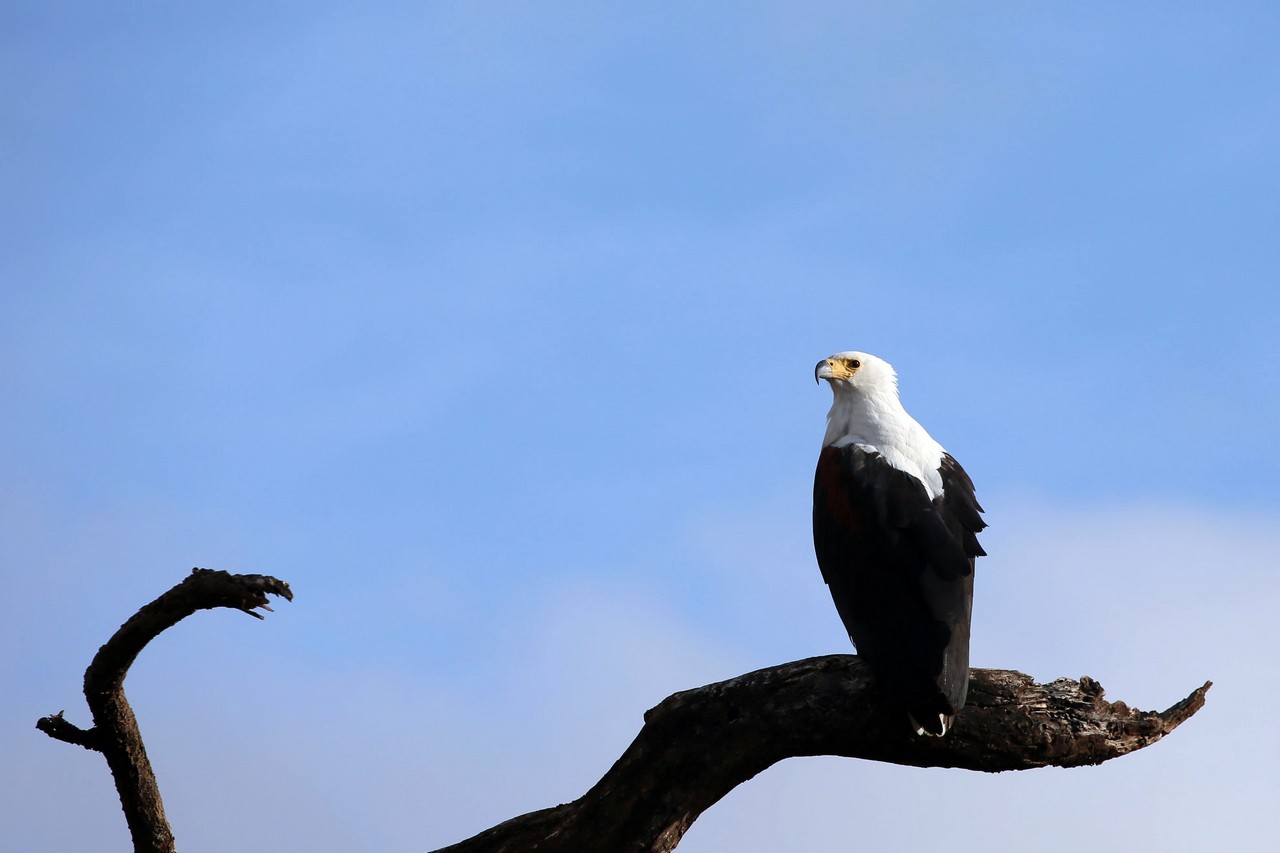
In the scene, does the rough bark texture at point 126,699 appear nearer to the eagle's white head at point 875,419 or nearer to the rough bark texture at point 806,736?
the rough bark texture at point 806,736

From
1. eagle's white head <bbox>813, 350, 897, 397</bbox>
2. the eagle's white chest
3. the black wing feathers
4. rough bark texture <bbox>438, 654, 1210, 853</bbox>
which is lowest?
rough bark texture <bbox>438, 654, 1210, 853</bbox>

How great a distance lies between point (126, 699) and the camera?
6613 millimetres

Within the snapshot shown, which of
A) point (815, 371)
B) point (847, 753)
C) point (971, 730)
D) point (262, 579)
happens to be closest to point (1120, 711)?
point (971, 730)

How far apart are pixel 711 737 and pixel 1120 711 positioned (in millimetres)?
2047

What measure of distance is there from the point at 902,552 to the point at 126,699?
13.1ft

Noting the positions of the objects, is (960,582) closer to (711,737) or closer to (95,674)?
(711,737)

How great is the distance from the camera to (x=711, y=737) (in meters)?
6.38

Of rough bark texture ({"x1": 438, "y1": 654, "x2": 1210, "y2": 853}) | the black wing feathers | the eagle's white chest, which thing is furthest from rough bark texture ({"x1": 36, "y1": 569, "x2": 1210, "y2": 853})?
the eagle's white chest

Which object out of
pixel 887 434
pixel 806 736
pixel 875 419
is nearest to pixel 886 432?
pixel 887 434

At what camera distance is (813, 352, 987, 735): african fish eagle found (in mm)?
6020

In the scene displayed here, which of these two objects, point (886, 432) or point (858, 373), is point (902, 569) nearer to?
point (886, 432)

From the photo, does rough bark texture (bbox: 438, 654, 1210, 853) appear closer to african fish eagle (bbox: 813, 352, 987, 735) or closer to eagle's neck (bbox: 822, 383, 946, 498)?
african fish eagle (bbox: 813, 352, 987, 735)

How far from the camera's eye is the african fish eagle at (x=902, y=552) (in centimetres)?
602

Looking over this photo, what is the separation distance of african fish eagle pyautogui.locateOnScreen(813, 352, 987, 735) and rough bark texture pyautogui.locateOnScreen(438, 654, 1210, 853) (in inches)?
9.9
